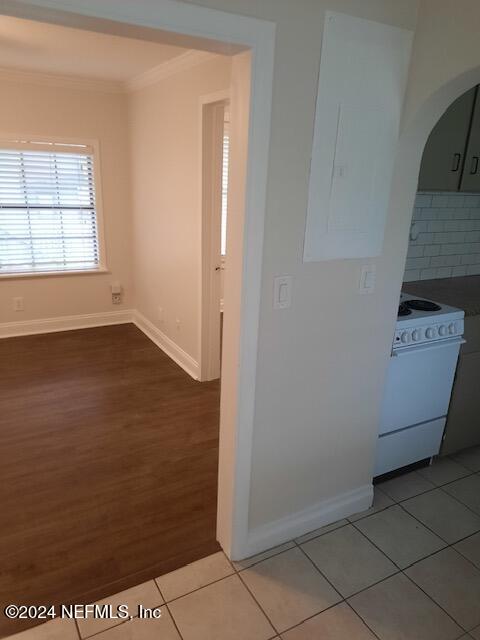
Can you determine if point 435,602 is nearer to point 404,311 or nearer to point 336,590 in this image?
point 336,590

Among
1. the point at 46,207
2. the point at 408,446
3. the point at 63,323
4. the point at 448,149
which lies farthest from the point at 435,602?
the point at 46,207

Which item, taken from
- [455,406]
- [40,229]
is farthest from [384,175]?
[40,229]

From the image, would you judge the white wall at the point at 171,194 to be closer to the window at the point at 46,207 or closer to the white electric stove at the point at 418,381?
the window at the point at 46,207

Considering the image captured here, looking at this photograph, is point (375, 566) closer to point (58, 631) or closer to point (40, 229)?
point (58, 631)

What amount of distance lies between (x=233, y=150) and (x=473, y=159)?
1708 mm

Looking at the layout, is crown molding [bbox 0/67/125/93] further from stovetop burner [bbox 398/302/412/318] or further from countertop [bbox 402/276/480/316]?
stovetop burner [bbox 398/302/412/318]

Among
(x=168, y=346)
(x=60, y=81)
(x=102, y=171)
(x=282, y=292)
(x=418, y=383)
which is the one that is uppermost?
(x=60, y=81)

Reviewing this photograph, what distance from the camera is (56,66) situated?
354 cm

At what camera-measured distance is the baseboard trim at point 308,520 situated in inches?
78.7

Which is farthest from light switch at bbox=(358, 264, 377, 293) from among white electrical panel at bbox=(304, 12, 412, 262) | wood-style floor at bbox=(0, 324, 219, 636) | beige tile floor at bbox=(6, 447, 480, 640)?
wood-style floor at bbox=(0, 324, 219, 636)

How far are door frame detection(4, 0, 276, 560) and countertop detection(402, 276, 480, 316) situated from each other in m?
1.40

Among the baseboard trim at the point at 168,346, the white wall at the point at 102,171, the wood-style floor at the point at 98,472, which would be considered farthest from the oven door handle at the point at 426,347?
the white wall at the point at 102,171

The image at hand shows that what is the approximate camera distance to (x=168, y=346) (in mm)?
4117

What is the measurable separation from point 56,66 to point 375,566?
4.03 meters
